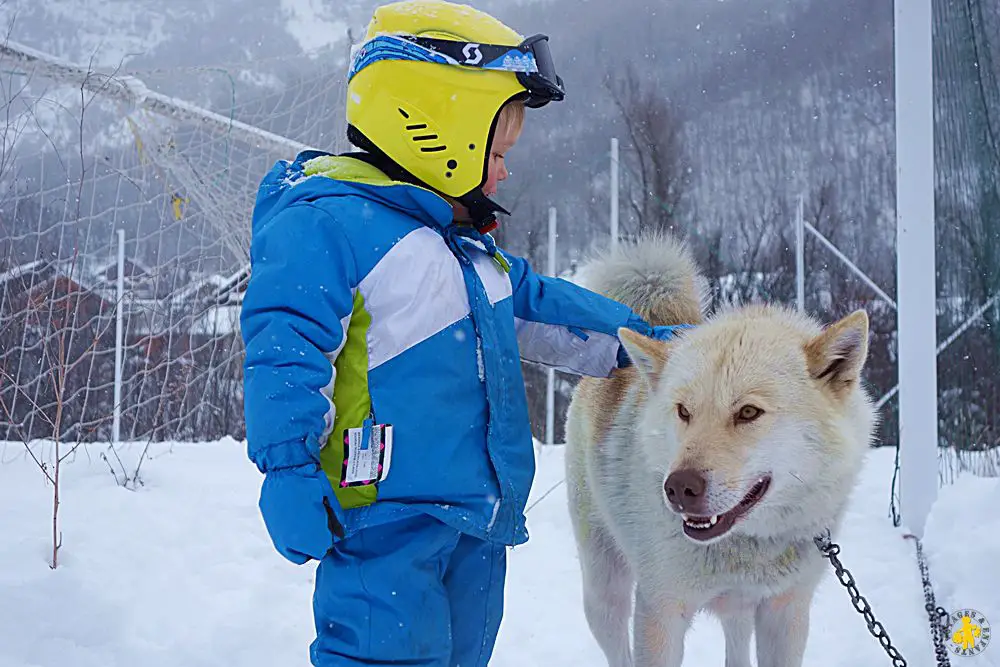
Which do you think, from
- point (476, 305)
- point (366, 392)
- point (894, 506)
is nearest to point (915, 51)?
point (894, 506)

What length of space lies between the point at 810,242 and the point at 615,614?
5.72m

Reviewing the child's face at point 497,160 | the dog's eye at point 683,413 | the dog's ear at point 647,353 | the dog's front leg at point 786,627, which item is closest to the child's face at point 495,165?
the child's face at point 497,160

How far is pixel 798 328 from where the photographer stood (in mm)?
2119

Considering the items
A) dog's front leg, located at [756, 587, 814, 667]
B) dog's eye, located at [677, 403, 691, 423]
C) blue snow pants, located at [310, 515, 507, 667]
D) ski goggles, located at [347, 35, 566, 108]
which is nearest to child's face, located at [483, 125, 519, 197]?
ski goggles, located at [347, 35, 566, 108]

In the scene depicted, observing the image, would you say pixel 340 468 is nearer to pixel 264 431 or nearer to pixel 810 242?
pixel 264 431

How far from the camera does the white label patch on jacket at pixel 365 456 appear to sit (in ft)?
5.13

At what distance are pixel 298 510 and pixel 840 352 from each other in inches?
51.4

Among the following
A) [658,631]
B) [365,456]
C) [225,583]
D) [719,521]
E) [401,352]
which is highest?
[401,352]

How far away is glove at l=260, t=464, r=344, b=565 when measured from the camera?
1372 millimetres

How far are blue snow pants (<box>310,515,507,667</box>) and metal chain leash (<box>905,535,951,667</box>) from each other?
1.58 m

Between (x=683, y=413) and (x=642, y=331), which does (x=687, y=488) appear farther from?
(x=642, y=331)

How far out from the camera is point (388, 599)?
1.58 metres

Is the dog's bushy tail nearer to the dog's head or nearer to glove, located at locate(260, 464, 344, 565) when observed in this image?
the dog's head

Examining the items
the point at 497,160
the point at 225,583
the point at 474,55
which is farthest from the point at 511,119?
the point at 225,583
